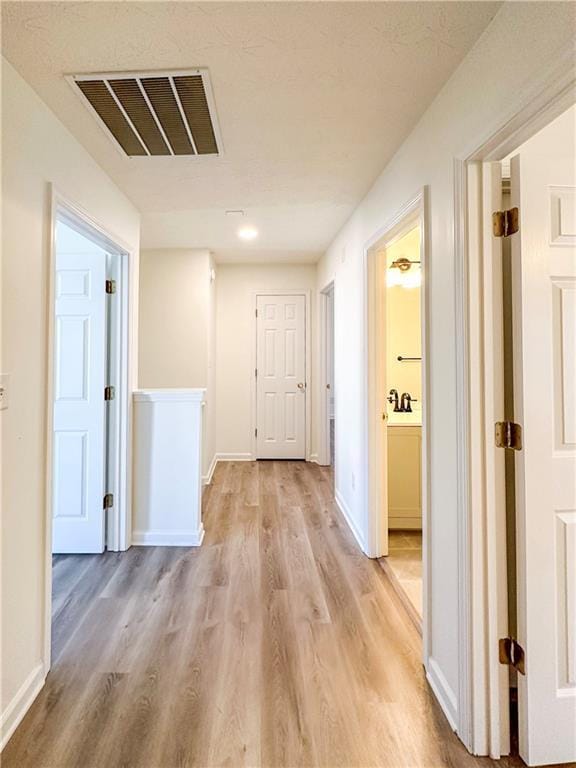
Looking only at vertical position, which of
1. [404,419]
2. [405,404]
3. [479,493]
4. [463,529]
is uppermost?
[405,404]

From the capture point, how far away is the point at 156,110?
1.70m

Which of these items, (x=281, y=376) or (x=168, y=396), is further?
(x=281, y=376)

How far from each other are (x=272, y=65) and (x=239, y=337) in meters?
3.85

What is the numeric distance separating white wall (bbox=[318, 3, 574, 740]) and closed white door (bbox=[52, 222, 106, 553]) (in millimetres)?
1945

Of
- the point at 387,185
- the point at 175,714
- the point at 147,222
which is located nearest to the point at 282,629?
the point at 175,714

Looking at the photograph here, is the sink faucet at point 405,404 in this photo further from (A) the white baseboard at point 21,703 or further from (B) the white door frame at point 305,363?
(A) the white baseboard at point 21,703

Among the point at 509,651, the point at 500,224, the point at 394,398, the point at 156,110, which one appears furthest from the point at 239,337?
the point at 509,651

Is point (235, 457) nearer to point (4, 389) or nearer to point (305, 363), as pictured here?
point (305, 363)

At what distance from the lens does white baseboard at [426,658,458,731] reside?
1.37 metres

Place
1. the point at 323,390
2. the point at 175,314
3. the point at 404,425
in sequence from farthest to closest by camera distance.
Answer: the point at 323,390 < the point at 175,314 < the point at 404,425

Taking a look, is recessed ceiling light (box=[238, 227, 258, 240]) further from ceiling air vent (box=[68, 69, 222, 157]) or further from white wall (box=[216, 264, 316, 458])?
ceiling air vent (box=[68, 69, 222, 157])

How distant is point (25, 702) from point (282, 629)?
102cm

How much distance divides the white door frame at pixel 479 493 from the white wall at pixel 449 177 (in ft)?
0.23

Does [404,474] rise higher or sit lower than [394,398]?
lower
